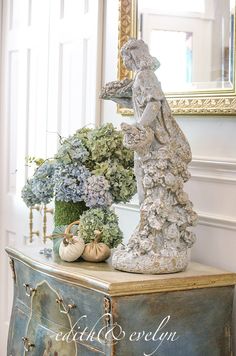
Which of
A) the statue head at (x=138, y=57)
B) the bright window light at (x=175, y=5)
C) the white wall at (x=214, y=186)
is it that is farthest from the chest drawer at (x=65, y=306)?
the bright window light at (x=175, y=5)

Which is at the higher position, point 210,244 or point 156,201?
point 156,201

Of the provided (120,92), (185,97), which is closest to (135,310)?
(120,92)

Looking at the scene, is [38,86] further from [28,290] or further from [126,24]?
[28,290]

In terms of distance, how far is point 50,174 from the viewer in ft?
8.74

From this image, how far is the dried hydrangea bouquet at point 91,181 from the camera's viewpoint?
2.50 meters

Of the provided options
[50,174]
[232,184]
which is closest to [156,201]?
[232,184]

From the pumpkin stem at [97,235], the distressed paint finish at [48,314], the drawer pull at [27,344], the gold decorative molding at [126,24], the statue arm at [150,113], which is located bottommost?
the drawer pull at [27,344]

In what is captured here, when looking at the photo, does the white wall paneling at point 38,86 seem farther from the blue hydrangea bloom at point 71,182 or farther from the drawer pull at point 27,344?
the drawer pull at point 27,344

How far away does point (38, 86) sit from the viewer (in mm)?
3801

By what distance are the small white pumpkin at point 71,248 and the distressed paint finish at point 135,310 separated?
31 millimetres

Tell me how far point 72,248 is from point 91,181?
0.24m

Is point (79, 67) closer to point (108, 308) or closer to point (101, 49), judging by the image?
point (101, 49)

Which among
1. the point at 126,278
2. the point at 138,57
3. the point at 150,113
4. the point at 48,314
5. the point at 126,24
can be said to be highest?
the point at 126,24

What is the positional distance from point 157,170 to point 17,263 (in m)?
0.75
